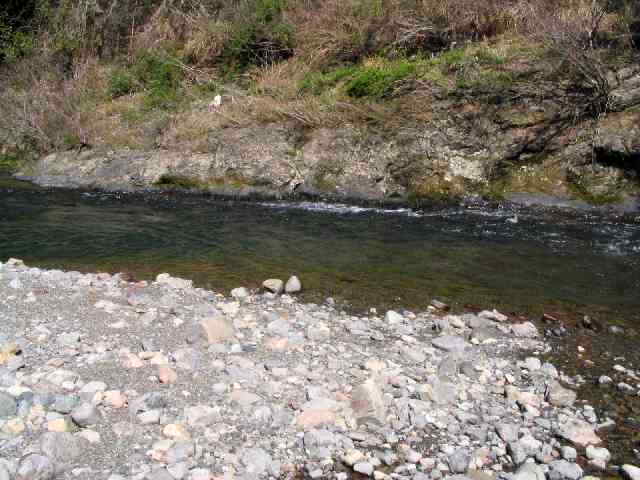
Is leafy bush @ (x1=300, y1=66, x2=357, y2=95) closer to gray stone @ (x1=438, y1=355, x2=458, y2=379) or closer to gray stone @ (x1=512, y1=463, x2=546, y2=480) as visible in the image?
gray stone @ (x1=438, y1=355, x2=458, y2=379)

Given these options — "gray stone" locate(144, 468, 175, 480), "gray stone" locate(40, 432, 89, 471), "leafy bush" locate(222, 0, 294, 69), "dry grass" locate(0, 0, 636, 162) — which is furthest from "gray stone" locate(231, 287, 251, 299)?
"leafy bush" locate(222, 0, 294, 69)

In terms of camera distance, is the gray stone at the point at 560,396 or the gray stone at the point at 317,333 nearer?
Answer: the gray stone at the point at 560,396

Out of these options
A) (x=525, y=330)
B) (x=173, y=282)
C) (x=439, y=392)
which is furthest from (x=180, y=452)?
(x=525, y=330)

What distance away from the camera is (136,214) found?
11977mm

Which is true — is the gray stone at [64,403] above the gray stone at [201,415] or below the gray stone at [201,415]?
above

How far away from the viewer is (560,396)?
4512mm

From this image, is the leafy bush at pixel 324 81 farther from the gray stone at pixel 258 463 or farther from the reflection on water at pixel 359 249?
the gray stone at pixel 258 463

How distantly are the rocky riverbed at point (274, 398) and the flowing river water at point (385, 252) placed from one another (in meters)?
0.65

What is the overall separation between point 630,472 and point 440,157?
9.84 m

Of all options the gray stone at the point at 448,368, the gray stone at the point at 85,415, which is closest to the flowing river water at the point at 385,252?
the gray stone at the point at 448,368

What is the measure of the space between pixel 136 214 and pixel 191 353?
7.70 metres

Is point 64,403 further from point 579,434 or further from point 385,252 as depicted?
point 385,252

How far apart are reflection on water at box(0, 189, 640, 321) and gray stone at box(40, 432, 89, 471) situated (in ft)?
12.2

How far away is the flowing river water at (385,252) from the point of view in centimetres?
680
